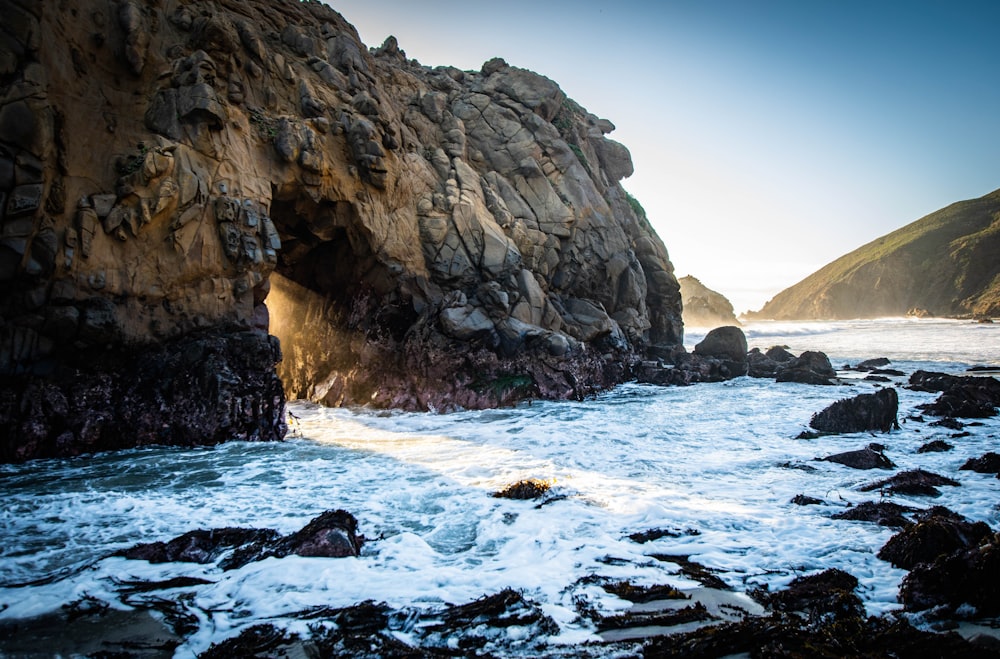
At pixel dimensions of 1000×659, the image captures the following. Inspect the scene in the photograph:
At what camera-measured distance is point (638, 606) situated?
536 cm

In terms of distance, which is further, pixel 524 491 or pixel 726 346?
pixel 726 346

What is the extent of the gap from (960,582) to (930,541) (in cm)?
122

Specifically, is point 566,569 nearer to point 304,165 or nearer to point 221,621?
point 221,621

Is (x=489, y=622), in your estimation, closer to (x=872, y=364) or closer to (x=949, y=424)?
(x=949, y=424)

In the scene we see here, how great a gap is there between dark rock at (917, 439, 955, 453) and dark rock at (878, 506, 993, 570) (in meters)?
7.01

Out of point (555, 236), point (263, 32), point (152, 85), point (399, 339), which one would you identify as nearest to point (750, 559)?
point (399, 339)

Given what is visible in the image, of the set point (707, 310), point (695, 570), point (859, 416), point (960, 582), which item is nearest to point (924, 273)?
point (707, 310)

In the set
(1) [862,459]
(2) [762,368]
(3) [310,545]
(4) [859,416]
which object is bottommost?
(1) [862,459]

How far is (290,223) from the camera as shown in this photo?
18.8 meters

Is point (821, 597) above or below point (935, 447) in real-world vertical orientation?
above

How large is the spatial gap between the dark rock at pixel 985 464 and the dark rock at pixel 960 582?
21.8ft

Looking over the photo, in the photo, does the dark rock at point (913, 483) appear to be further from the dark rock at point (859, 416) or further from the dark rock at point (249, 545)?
the dark rock at point (249, 545)

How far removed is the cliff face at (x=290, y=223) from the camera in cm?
1136

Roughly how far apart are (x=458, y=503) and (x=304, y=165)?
12768 millimetres
